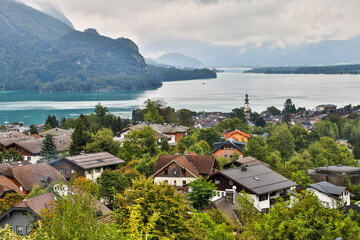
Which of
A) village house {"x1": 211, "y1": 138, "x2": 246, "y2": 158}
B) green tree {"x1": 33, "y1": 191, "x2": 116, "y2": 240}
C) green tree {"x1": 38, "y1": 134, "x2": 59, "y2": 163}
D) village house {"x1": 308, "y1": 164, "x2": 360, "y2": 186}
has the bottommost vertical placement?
village house {"x1": 308, "y1": 164, "x2": 360, "y2": 186}

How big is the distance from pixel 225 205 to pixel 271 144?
2664 centimetres

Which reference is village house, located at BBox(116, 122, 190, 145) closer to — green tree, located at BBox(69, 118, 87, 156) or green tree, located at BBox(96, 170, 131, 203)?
green tree, located at BBox(69, 118, 87, 156)

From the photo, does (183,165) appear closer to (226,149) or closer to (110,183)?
(110,183)

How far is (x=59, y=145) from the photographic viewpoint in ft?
137

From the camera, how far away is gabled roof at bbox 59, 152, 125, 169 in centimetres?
2886

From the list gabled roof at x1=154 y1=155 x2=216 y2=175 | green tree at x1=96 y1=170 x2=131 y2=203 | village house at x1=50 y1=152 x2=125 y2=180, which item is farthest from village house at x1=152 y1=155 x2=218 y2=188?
village house at x1=50 y1=152 x2=125 y2=180

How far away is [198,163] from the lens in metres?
27.0

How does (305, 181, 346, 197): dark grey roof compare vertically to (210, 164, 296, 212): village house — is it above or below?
below

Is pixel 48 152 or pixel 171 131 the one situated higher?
pixel 48 152

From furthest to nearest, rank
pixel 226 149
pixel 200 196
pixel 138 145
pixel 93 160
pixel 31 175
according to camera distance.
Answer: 1. pixel 226 149
2. pixel 138 145
3. pixel 93 160
4. pixel 31 175
5. pixel 200 196

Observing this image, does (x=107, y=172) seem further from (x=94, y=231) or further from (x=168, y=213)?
(x=94, y=231)

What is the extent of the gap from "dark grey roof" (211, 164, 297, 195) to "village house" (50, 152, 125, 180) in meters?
10.00

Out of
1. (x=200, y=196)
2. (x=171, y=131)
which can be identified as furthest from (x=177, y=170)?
(x=171, y=131)

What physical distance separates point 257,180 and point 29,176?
45.2 ft
